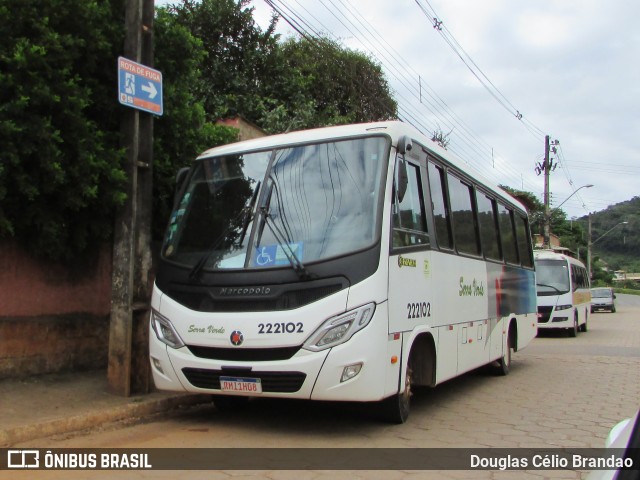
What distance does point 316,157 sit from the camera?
5.96m

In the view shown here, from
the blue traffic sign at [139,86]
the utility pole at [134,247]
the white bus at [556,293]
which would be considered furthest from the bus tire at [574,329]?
the blue traffic sign at [139,86]

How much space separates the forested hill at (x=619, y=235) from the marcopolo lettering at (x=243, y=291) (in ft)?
184

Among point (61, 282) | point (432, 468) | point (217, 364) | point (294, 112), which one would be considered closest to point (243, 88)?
point (294, 112)

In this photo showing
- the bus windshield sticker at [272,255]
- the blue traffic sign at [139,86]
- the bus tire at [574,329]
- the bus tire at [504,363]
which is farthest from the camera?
the bus tire at [574,329]

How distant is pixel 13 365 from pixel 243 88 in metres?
12.4

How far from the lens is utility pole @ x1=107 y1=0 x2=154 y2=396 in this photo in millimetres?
6691

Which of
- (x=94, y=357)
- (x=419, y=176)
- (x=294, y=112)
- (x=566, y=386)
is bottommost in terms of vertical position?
(x=566, y=386)

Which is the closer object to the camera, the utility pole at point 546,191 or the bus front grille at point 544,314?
the bus front grille at point 544,314

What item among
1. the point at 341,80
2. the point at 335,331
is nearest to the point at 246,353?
the point at 335,331

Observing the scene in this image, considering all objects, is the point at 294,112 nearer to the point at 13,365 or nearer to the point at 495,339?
the point at 495,339

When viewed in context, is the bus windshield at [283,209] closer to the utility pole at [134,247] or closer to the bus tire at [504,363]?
the utility pole at [134,247]

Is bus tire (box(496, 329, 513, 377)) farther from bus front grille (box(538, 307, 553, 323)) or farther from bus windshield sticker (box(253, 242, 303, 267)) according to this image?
bus front grille (box(538, 307, 553, 323))

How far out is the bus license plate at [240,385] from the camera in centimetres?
527

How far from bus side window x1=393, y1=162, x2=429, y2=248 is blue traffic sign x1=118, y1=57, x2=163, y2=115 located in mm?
3012
